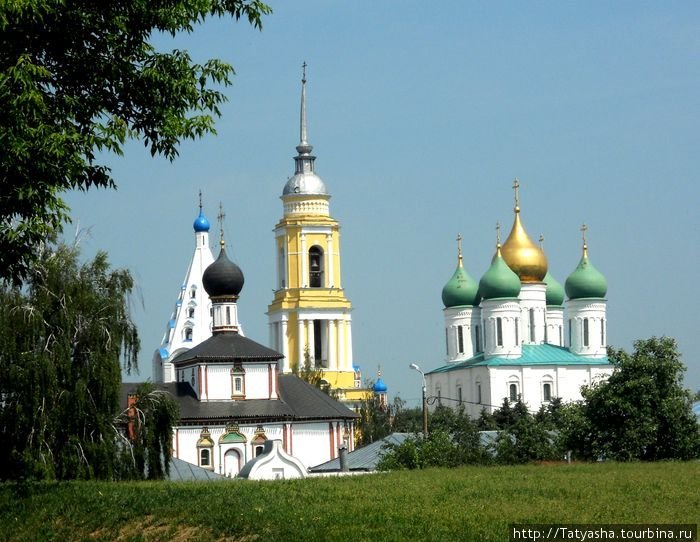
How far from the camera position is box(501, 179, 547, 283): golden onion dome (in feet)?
262

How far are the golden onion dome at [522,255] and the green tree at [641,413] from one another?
39034 mm

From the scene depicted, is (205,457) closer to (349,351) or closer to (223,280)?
(223,280)

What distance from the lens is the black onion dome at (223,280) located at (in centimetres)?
5491

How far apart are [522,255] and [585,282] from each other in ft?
15.1

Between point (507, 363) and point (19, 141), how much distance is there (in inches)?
2484

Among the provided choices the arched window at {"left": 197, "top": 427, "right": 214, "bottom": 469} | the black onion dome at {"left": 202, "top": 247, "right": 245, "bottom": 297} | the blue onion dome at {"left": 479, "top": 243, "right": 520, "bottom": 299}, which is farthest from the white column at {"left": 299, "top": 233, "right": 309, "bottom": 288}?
the arched window at {"left": 197, "top": 427, "right": 214, "bottom": 469}

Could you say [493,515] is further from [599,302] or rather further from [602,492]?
[599,302]

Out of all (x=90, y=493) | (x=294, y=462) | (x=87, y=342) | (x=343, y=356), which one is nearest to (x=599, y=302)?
(x=343, y=356)

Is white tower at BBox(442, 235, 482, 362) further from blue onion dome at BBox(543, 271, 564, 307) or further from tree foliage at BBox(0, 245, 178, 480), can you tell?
tree foliage at BBox(0, 245, 178, 480)

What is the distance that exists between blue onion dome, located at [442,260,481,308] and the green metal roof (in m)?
3.04

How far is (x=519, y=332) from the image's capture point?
78.6 metres

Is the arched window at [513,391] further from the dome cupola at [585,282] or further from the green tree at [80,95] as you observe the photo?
the green tree at [80,95]

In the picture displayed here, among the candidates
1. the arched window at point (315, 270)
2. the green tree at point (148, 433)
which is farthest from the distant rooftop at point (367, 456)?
the arched window at point (315, 270)

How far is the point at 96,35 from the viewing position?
697 inches
